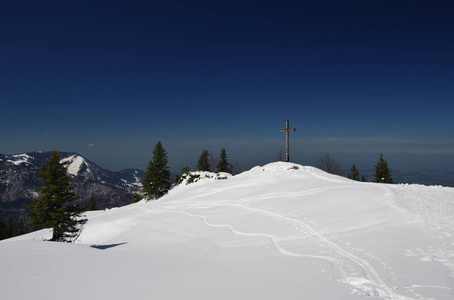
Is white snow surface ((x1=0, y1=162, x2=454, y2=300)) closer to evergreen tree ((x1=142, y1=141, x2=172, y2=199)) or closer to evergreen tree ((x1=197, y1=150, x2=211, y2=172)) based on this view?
evergreen tree ((x1=142, y1=141, x2=172, y2=199))

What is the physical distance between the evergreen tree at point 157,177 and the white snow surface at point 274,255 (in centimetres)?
2229

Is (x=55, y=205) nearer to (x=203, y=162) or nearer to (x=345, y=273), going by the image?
(x=345, y=273)

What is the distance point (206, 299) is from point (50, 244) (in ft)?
25.0

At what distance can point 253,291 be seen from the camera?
16.1ft

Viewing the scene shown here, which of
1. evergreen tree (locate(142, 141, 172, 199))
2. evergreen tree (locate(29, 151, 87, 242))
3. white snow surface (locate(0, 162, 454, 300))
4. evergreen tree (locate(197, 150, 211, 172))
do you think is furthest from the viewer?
evergreen tree (locate(197, 150, 211, 172))

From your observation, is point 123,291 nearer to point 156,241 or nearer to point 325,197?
point 156,241

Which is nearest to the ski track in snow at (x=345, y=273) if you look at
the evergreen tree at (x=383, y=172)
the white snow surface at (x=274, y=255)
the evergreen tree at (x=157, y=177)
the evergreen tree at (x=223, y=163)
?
the white snow surface at (x=274, y=255)

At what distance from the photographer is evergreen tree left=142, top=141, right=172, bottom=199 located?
38.7 meters

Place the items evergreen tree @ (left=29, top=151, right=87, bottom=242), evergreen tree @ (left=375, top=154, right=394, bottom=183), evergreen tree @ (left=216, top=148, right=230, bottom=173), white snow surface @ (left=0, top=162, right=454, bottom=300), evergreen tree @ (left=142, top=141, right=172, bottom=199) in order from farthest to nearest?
evergreen tree @ (left=216, top=148, right=230, bottom=173) → evergreen tree @ (left=375, top=154, right=394, bottom=183) → evergreen tree @ (left=142, top=141, right=172, bottom=199) → evergreen tree @ (left=29, top=151, right=87, bottom=242) → white snow surface @ (left=0, top=162, right=454, bottom=300)

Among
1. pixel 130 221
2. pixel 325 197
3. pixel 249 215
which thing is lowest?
pixel 130 221

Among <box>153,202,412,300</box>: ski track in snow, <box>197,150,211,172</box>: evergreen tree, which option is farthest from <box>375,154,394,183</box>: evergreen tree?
<box>153,202,412,300</box>: ski track in snow

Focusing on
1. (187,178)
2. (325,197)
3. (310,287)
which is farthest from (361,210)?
(187,178)

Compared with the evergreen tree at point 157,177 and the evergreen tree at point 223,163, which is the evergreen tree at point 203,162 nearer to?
the evergreen tree at point 223,163

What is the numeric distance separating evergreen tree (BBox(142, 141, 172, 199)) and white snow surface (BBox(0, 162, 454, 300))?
22.3 metres
